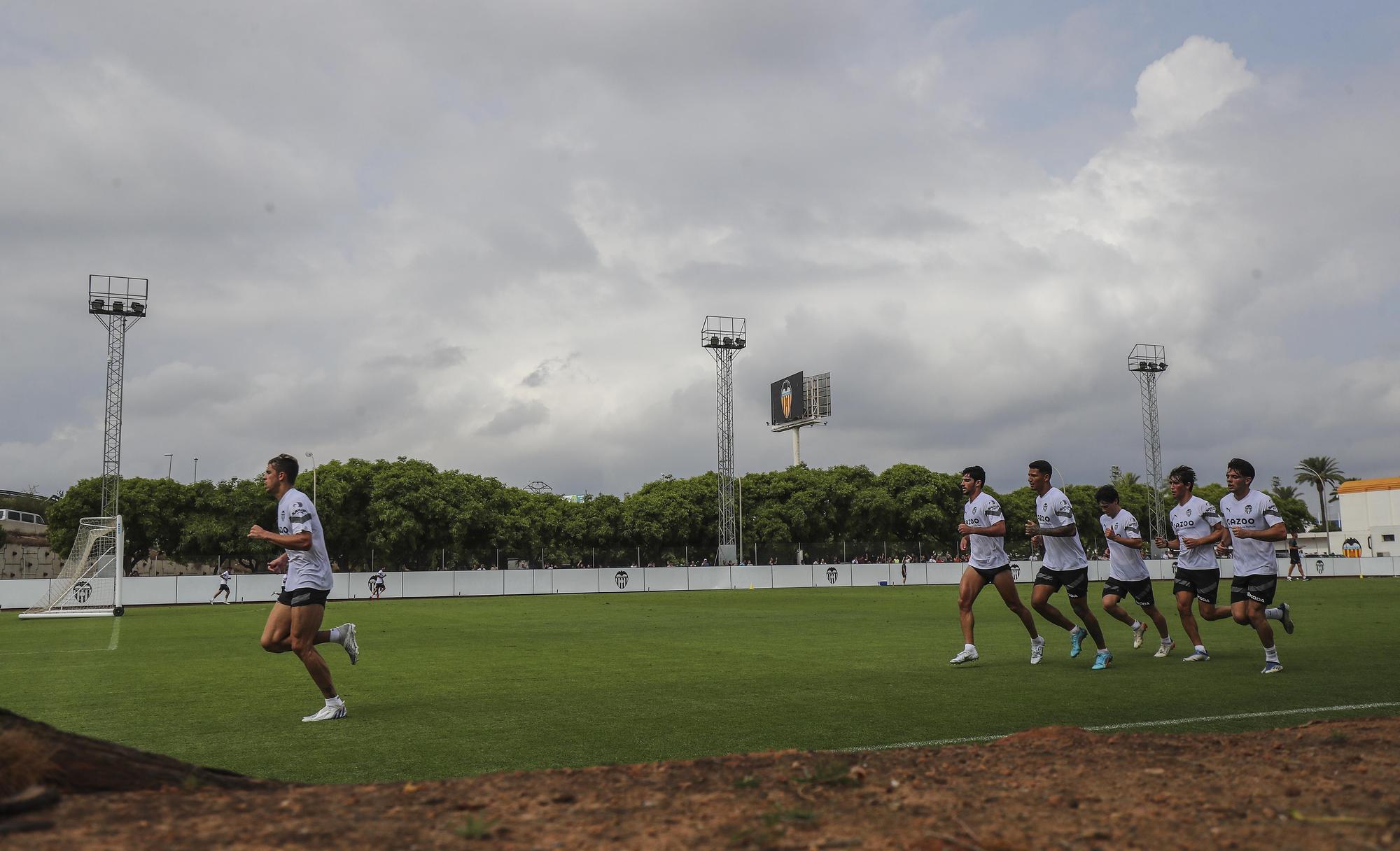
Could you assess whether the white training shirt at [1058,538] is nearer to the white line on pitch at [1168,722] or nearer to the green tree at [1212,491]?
the white line on pitch at [1168,722]

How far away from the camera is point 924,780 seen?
14.1 feet

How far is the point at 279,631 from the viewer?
855 cm

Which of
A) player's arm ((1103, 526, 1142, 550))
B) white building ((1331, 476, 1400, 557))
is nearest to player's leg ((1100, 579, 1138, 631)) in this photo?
player's arm ((1103, 526, 1142, 550))

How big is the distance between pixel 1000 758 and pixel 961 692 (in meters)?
4.60

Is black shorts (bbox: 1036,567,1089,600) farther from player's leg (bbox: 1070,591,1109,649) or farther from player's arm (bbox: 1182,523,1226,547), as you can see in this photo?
player's arm (bbox: 1182,523,1226,547)

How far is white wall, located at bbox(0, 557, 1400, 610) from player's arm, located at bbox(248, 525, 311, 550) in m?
35.3

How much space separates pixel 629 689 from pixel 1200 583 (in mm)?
6942

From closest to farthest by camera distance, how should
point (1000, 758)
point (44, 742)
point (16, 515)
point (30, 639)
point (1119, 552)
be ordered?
point (44, 742) → point (1000, 758) → point (1119, 552) → point (30, 639) → point (16, 515)

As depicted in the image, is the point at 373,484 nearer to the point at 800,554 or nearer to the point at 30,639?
the point at 800,554

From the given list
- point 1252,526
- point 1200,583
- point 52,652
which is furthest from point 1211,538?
point 52,652

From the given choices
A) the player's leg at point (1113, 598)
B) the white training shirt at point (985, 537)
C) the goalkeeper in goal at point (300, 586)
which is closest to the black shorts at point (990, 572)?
the white training shirt at point (985, 537)

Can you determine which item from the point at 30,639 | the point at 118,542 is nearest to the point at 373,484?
the point at 118,542

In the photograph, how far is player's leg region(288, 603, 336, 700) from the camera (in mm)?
8336

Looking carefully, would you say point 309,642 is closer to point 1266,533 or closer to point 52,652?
point 1266,533
